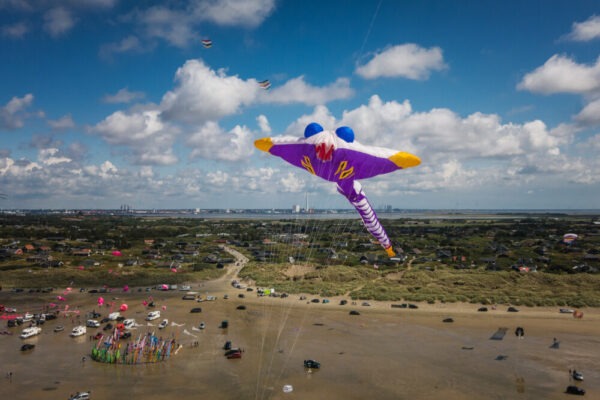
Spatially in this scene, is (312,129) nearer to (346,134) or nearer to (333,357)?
(346,134)

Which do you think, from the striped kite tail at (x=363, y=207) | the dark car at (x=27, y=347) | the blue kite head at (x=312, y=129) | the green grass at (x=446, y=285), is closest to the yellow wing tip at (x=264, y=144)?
the blue kite head at (x=312, y=129)

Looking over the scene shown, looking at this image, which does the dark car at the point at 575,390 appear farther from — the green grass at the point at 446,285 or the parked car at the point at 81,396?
the parked car at the point at 81,396

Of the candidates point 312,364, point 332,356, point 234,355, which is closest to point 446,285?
point 332,356

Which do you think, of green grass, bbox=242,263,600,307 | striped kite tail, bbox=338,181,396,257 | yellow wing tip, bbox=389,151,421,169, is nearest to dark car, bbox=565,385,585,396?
striped kite tail, bbox=338,181,396,257

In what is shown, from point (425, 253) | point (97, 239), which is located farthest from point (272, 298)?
point (97, 239)

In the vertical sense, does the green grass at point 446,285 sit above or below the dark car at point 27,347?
above

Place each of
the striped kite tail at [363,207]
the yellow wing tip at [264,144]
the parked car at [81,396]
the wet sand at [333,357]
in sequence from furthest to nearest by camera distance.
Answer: the wet sand at [333,357] < the parked car at [81,396] < the striped kite tail at [363,207] < the yellow wing tip at [264,144]

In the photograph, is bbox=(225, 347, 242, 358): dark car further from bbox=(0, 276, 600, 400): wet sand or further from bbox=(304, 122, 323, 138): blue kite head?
bbox=(304, 122, 323, 138): blue kite head
